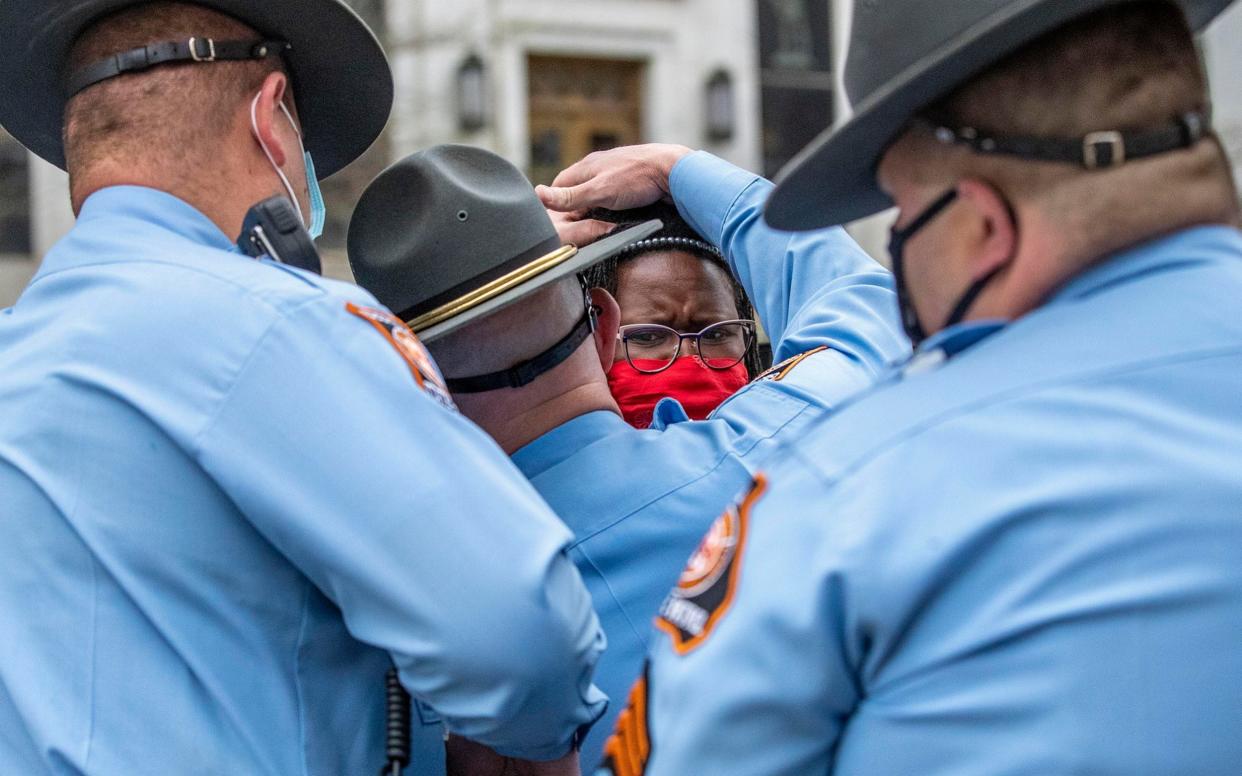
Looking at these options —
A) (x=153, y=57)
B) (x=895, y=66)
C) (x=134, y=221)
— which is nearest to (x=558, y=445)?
(x=134, y=221)

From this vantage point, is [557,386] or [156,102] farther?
[557,386]

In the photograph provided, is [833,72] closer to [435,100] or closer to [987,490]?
[435,100]

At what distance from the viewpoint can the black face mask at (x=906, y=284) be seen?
1.36 metres

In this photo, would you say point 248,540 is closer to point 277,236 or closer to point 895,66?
point 277,236

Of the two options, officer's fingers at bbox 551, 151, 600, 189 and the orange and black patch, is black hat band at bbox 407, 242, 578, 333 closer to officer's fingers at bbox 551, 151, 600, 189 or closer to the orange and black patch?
officer's fingers at bbox 551, 151, 600, 189

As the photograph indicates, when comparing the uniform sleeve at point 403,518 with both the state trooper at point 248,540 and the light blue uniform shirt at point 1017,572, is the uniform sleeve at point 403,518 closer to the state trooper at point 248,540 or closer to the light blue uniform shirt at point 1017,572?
the state trooper at point 248,540

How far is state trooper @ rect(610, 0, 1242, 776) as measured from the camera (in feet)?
3.86

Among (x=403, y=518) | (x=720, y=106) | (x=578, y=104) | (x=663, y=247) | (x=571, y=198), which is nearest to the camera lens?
(x=403, y=518)

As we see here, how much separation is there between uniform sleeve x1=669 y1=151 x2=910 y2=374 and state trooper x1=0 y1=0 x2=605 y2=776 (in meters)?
1.11

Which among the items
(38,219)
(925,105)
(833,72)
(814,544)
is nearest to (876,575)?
(814,544)

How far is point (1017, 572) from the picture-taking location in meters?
1.19

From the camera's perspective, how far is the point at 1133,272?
129cm

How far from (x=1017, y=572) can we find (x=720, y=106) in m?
11.8

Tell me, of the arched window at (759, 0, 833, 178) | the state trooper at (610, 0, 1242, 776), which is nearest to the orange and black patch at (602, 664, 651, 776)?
the state trooper at (610, 0, 1242, 776)
